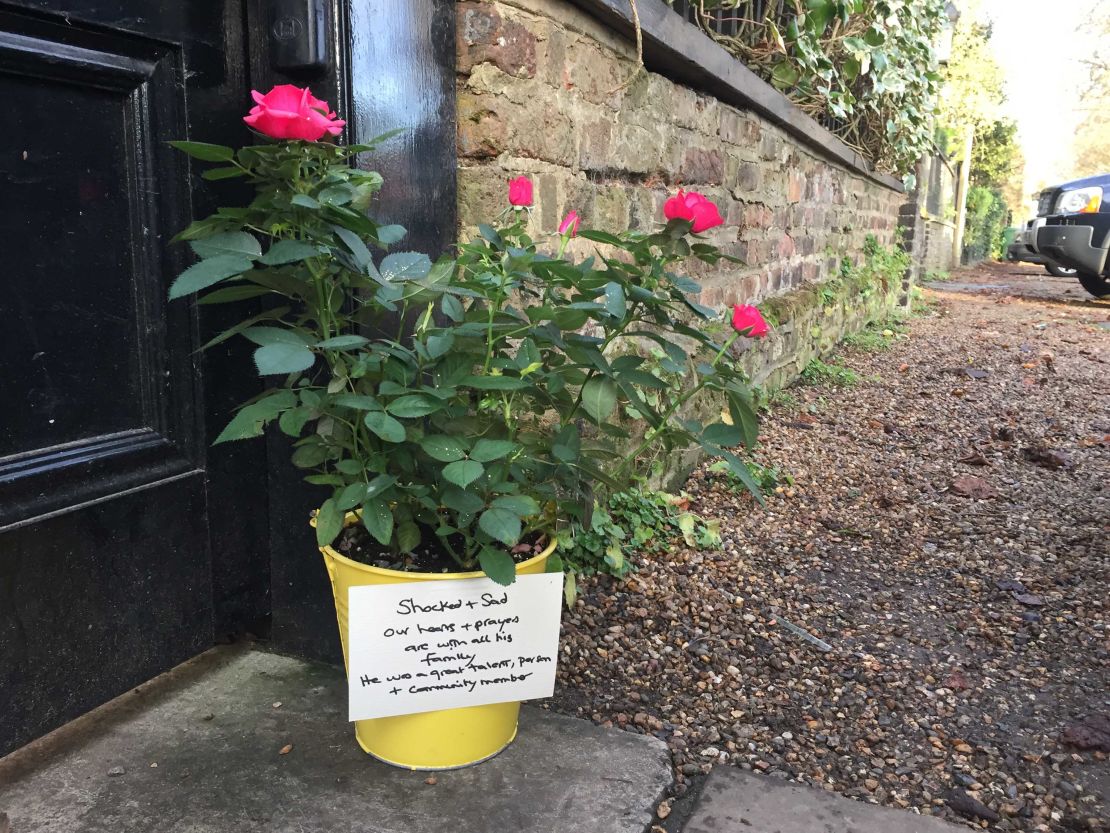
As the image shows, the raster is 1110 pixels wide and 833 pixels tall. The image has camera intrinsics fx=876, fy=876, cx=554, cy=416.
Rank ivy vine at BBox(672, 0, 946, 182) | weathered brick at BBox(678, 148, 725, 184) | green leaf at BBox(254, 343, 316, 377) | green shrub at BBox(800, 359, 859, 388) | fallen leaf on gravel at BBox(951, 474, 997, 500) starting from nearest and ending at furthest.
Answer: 1. green leaf at BBox(254, 343, 316, 377)
2. weathered brick at BBox(678, 148, 725, 184)
3. fallen leaf on gravel at BBox(951, 474, 997, 500)
4. ivy vine at BBox(672, 0, 946, 182)
5. green shrub at BBox(800, 359, 859, 388)

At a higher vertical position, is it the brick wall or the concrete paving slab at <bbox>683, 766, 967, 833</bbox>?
the brick wall

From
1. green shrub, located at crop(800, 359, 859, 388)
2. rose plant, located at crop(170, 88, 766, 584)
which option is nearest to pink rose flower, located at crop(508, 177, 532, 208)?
rose plant, located at crop(170, 88, 766, 584)

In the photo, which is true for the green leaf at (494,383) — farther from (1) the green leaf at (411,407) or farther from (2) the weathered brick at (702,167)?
(2) the weathered brick at (702,167)

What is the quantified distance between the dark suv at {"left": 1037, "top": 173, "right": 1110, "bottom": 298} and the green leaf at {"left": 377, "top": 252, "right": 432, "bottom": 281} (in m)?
9.68

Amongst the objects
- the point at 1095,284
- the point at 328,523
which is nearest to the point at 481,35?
the point at 328,523

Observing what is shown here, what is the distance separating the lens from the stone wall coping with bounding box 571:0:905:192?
2238 millimetres

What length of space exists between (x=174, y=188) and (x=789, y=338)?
3323mm

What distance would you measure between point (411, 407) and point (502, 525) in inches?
8.0

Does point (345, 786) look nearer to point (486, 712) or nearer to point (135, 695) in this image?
Result: point (486, 712)

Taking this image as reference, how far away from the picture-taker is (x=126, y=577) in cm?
150

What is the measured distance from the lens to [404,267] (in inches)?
49.1

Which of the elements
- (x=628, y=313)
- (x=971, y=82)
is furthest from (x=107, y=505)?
(x=971, y=82)

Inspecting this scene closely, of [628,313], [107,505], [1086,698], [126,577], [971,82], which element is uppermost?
[971,82]

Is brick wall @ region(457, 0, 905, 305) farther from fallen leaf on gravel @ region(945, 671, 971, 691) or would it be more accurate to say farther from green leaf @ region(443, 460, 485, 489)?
fallen leaf on gravel @ region(945, 671, 971, 691)
